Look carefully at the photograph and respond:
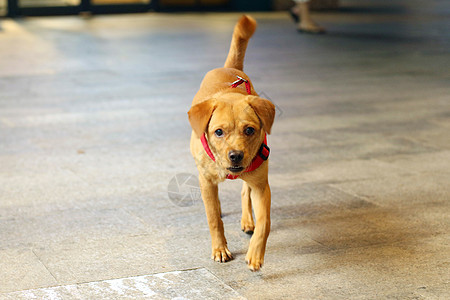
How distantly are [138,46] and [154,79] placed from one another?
386cm

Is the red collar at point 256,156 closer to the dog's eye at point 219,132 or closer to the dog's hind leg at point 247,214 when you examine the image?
the dog's eye at point 219,132

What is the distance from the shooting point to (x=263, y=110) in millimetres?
2992

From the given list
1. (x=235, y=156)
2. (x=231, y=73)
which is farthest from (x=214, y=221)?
(x=231, y=73)

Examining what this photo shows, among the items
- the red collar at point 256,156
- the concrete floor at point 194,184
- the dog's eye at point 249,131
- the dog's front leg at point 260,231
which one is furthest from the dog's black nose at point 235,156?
the concrete floor at point 194,184

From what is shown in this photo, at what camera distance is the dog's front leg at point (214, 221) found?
10.8 ft

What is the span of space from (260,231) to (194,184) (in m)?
1.46

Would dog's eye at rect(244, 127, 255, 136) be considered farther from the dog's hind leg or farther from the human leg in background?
the human leg in background

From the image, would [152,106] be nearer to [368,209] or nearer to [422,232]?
[368,209]

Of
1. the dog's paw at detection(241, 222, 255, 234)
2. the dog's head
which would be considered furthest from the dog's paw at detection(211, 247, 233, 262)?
the dog's head

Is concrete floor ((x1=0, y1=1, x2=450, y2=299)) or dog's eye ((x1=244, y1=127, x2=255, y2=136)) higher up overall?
dog's eye ((x1=244, y1=127, x2=255, y2=136))

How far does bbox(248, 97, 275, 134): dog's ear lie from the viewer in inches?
118

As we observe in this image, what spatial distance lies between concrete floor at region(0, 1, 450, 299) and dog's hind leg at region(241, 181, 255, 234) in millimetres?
63

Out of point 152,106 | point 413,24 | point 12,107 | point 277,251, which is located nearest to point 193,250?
point 277,251

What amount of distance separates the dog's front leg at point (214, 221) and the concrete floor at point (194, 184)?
0.25 ft
